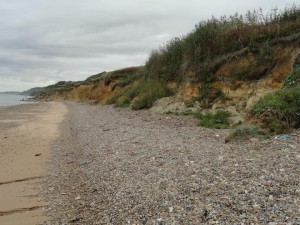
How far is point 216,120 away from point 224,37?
3.98m

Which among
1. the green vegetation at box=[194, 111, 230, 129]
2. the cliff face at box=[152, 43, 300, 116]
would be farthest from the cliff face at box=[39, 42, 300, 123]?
the green vegetation at box=[194, 111, 230, 129]

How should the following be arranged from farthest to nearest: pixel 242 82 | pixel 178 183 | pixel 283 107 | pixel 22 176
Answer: pixel 242 82
pixel 283 107
pixel 22 176
pixel 178 183

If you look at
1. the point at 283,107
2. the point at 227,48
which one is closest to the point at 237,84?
the point at 227,48

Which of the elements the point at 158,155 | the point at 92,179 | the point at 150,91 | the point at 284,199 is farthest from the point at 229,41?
the point at 284,199

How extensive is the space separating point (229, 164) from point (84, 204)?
2607 millimetres

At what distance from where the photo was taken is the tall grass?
11.8 m

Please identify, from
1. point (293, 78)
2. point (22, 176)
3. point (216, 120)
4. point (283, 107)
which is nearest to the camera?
point (22, 176)

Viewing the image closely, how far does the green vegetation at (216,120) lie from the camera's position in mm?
10484

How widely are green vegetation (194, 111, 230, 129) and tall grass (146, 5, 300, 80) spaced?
2.33 metres

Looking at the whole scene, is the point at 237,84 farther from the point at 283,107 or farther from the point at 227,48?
the point at 283,107

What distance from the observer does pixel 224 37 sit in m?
13.2

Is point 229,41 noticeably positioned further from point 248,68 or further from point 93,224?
point 93,224

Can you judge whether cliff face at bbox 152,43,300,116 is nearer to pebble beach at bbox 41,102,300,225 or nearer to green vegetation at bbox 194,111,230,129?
green vegetation at bbox 194,111,230,129

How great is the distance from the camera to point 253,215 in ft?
12.6
